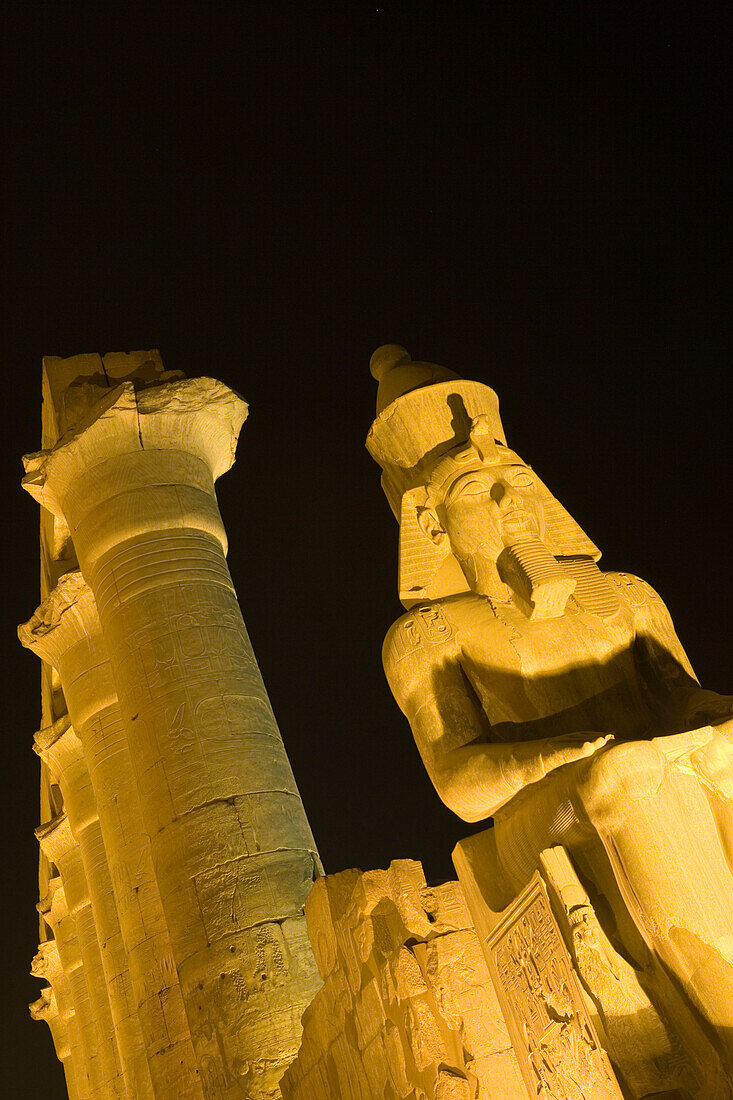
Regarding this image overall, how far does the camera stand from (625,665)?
14.0 ft

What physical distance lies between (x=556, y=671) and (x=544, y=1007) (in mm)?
1236

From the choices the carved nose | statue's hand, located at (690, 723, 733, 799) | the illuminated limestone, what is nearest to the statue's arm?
statue's hand, located at (690, 723, 733, 799)

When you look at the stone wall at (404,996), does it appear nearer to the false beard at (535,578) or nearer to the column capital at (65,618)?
the false beard at (535,578)

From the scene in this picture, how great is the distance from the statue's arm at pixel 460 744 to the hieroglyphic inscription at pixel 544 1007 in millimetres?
373

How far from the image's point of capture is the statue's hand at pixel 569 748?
3.51 metres

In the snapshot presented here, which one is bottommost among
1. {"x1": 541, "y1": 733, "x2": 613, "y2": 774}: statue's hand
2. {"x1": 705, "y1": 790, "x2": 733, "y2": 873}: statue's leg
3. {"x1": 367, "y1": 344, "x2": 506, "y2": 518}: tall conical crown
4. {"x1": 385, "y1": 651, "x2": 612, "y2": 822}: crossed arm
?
{"x1": 705, "y1": 790, "x2": 733, "y2": 873}: statue's leg

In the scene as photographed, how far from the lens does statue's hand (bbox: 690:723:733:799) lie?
11.5 feet

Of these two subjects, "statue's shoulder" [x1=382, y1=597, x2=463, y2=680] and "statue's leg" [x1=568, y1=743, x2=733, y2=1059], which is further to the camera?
"statue's shoulder" [x1=382, y1=597, x2=463, y2=680]

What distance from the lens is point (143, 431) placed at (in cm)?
825

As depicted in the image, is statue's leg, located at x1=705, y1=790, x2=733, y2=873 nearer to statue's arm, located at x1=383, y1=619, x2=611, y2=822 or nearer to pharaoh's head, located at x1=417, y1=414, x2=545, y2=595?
statue's arm, located at x1=383, y1=619, x2=611, y2=822

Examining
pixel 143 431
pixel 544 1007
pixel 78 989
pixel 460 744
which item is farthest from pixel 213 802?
pixel 78 989

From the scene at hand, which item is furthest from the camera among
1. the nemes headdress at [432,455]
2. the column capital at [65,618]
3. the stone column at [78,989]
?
the stone column at [78,989]

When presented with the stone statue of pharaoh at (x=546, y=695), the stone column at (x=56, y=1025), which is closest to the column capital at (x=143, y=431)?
the stone statue of pharaoh at (x=546, y=695)

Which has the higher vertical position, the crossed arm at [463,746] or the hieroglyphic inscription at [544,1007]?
the crossed arm at [463,746]
